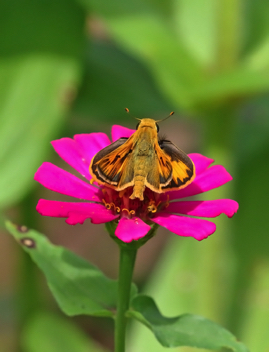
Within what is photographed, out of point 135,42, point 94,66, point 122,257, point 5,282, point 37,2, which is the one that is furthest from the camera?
point 5,282

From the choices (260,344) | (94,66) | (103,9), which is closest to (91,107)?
(94,66)

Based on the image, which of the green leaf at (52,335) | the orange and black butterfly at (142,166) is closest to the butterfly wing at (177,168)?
the orange and black butterfly at (142,166)

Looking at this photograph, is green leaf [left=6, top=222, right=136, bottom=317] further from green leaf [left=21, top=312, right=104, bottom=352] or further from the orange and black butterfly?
green leaf [left=21, top=312, right=104, bottom=352]

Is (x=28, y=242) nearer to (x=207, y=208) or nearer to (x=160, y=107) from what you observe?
(x=207, y=208)

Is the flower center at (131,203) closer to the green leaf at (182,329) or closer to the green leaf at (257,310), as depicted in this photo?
the green leaf at (182,329)

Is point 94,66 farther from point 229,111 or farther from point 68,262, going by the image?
point 68,262

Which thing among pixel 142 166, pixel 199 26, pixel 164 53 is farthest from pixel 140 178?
pixel 199 26
